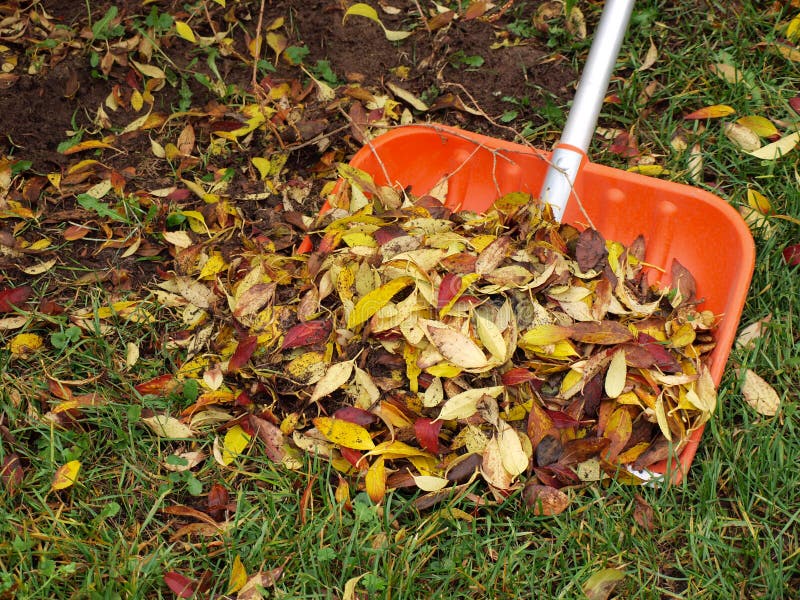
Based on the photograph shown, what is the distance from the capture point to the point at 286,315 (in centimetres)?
181

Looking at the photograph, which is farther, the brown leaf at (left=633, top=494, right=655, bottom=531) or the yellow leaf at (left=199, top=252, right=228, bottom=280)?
the yellow leaf at (left=199, top=252, right=228, bottom=280)

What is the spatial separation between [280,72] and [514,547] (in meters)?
1.62

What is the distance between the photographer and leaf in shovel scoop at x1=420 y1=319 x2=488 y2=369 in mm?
1615

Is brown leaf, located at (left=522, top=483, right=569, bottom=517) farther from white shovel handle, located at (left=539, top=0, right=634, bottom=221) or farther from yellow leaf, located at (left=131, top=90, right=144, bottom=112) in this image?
yellow leaf, located at (left=131, top=90, right=144, bottom=112)

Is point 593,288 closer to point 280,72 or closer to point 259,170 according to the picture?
point 259,170

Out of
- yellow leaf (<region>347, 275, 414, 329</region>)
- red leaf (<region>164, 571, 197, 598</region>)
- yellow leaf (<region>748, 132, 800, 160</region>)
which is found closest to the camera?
red leaf (<region>164, 571, 197, 598</region>)

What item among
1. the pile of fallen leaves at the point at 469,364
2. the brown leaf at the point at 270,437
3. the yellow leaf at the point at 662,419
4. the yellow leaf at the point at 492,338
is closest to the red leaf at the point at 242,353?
the pile of fallen leaves at the point at 469,364

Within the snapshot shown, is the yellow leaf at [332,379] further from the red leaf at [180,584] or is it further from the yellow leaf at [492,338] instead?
the red leaf at [180,584]

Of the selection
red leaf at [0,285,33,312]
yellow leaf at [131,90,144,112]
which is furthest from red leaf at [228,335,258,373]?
yellow leaf at [131,90,144,112]

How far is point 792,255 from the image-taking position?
1955mm

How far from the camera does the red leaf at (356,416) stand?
1.65 metres

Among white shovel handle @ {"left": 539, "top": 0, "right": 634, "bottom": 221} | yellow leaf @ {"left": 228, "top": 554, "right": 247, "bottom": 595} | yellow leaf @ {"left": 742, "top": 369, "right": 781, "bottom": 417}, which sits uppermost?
white shovel handle @ {"left": 539, "top": 0, "right": 634, "bottom": 221}

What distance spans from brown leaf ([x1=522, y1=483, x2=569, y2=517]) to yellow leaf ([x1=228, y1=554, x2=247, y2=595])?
1.85 feet

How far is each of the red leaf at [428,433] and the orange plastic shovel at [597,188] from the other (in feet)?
1.95
